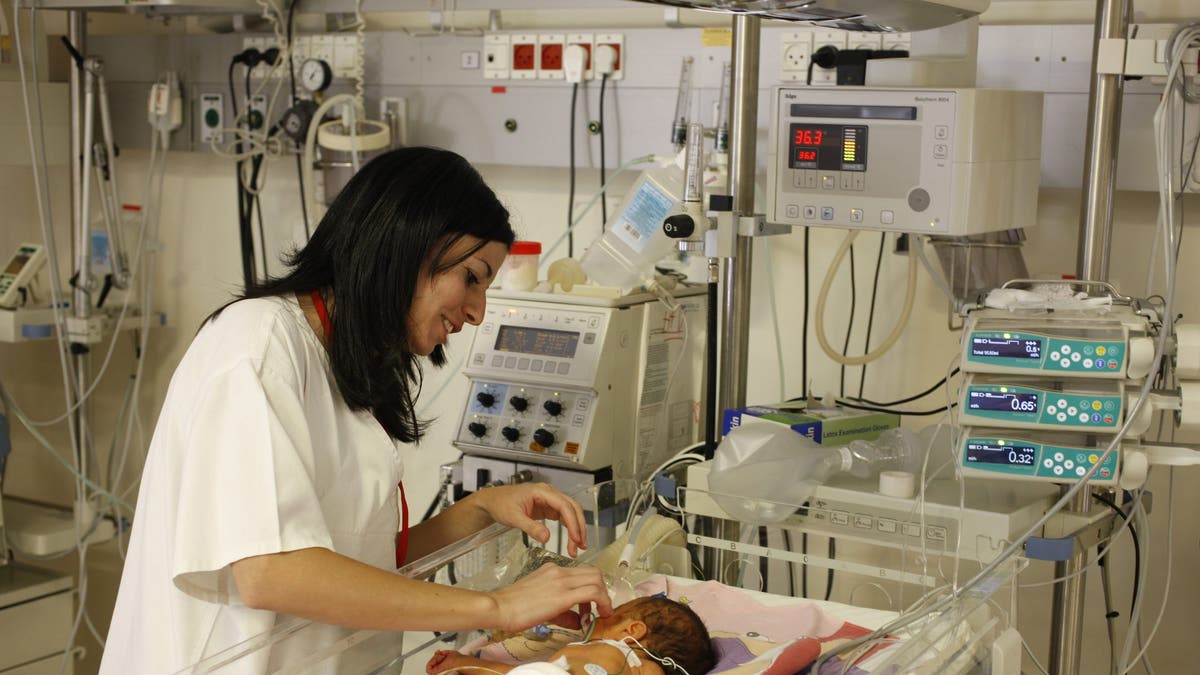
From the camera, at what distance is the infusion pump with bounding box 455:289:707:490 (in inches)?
97.7

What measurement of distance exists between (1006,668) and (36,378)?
3.24 metres

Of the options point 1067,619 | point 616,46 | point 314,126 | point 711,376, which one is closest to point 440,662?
point 711,376

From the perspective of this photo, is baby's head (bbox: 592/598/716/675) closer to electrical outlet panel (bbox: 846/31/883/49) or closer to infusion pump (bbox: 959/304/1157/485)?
infusion pump (bbox: 959/304/1157/485)

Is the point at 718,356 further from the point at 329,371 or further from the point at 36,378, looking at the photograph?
the point at 36,378

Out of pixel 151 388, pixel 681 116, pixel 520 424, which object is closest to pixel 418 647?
pixel 520 424

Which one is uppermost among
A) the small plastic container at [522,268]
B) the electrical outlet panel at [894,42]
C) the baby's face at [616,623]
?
the electrical outlet panel at [894,42]

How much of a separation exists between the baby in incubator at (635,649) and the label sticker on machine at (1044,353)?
628 mm

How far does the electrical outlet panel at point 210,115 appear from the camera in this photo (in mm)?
3428

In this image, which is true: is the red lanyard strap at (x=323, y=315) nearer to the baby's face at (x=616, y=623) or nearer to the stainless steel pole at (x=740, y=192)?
the baby's face at (x=616, y=623)

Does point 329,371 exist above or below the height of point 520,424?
above

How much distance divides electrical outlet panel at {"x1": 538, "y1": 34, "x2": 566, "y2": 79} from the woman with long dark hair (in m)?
1.38

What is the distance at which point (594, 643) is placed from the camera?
1629 millimetres

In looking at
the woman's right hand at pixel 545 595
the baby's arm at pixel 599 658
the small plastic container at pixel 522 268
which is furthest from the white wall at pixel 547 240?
the woman's right hand at pixel 545 595

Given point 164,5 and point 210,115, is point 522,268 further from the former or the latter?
point 210,115
